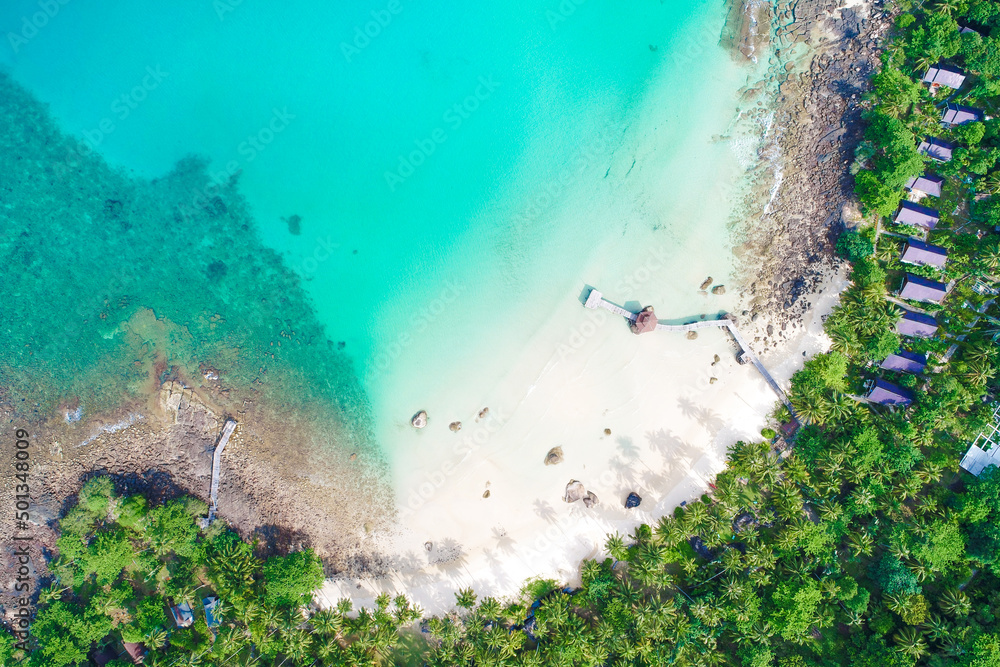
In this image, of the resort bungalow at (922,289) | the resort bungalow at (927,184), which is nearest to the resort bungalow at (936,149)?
the resort bungalow at (927,184)

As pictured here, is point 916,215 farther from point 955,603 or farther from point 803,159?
point 955,603

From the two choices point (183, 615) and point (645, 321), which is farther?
point (645, 321)

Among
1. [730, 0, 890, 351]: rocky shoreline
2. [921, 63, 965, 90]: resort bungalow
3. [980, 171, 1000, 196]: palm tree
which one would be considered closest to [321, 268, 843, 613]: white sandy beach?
[730, 0, 890, 351]: rocky shoreline

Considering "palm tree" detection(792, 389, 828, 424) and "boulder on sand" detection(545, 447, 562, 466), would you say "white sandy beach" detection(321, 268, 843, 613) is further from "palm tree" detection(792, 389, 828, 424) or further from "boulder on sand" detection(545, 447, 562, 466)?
"palm tree" detection(792, 389, 828, 424)

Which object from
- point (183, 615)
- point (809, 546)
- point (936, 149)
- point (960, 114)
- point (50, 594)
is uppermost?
point (960, 114)

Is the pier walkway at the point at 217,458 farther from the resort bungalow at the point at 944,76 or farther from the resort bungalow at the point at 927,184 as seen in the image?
the resort bungalow at the point at 944,76

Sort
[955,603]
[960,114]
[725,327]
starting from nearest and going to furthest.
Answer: [955,603] < [960,114] < [725,327]

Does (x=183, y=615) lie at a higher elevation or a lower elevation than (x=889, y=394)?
higher

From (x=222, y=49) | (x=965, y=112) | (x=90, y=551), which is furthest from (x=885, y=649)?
(x=222, y=49)

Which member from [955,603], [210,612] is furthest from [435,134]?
[955,603]
